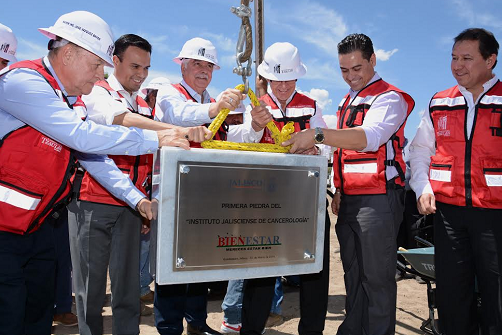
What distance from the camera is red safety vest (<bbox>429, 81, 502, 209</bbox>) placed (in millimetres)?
2807

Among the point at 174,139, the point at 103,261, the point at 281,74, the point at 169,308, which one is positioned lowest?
the point at 169,308

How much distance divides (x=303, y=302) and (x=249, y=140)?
134 centimetres

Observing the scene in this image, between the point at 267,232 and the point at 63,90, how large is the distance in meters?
1.39

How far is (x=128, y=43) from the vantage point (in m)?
3.45

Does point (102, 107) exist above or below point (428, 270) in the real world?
above

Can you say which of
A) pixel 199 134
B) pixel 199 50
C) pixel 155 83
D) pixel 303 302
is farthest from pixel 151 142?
pixel 155 83

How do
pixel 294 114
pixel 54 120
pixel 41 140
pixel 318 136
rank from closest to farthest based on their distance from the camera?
pixel 54 120, pixel 41 140, pixel 318 136, pixel 294 114

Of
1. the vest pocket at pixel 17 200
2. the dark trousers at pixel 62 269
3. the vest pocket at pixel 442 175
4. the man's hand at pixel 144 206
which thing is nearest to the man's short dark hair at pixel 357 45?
the vest pocket at pixel 442 175

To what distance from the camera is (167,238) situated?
1.84 m

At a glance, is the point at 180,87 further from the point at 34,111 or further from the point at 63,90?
the point at 34,111

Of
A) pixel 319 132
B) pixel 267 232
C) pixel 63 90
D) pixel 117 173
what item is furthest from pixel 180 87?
pixel 267 232

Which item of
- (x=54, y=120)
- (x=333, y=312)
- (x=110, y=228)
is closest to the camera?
(x=54, y=120)

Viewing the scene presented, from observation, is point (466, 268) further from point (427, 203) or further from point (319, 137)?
point (319, 137)

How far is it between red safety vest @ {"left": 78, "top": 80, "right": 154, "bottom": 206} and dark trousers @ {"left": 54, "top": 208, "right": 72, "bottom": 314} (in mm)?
1337
